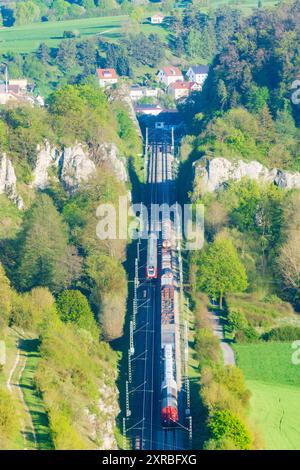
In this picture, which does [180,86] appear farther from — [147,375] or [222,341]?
[147,375]

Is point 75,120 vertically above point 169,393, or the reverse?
point 75,120

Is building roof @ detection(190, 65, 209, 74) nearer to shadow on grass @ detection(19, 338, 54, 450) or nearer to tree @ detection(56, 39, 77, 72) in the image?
tree @ detection(56, 39, 77, 72)

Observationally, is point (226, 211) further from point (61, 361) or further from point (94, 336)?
point (61, 361)

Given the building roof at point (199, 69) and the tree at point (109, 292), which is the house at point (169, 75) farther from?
the tree at point (109, 292)

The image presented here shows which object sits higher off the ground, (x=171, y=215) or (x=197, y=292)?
(x=171, y=215)

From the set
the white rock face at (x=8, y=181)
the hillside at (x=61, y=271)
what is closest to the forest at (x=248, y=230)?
the hillside at (x=61, y=271)

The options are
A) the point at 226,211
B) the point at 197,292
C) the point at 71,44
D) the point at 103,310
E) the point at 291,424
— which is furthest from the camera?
the point at 71,44

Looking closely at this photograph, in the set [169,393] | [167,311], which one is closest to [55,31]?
[167,311]

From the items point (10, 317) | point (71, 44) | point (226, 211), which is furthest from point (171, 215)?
point (71, 44)
